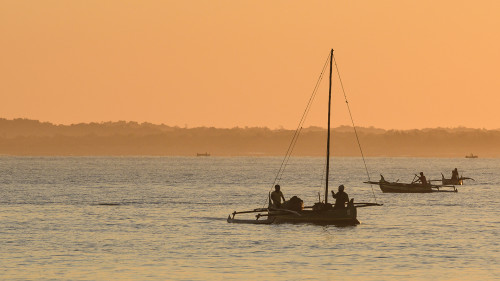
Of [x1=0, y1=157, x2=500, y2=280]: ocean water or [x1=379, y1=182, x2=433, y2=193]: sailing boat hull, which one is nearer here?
[x1=0, y1=157, x2=500, y2=280]: ocean water

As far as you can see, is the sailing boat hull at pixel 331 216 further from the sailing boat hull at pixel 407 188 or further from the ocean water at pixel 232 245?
the sailing boat hull at pixel 407 188

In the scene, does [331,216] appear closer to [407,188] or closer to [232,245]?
[232,245]

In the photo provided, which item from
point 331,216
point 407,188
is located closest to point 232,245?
point 331,216

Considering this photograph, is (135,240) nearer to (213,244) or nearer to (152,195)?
(213,244)

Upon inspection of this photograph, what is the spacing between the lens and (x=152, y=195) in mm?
130875

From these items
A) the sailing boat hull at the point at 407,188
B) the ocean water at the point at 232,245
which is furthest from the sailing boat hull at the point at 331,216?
the sailing boat hull at the point at 407,188

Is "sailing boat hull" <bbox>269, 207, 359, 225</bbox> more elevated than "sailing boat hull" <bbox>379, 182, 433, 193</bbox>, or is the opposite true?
→ "sailing boat hull" <bbox>379, 182, 433, 193</bbox>

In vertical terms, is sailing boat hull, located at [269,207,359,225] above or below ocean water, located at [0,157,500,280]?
above

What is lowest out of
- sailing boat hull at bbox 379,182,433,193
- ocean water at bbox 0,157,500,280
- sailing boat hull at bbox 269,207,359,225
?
ocean water at bbox 0,157,500,280

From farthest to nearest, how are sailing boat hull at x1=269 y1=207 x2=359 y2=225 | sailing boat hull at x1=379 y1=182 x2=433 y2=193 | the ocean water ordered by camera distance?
sailing boat hull at x1=379 y1=182 x2=433 y2=193 → sailing boat hull at x1=269 y1=207 x2=359 y2=225 → the ocean water

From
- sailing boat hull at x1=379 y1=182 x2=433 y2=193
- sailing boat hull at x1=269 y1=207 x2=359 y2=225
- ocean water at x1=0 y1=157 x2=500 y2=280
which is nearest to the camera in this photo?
ocean water at x1=0 y1=157 x2=500 y2=280

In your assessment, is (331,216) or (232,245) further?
(331,216)

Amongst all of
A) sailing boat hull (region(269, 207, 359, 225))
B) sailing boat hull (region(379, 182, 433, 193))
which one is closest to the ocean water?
sailing boat hull (region(269, 207, 359, 225))

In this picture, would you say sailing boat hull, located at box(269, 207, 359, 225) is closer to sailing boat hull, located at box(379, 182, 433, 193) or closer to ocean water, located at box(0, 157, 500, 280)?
ocean water, located at box(0, 157, 500, 280)
